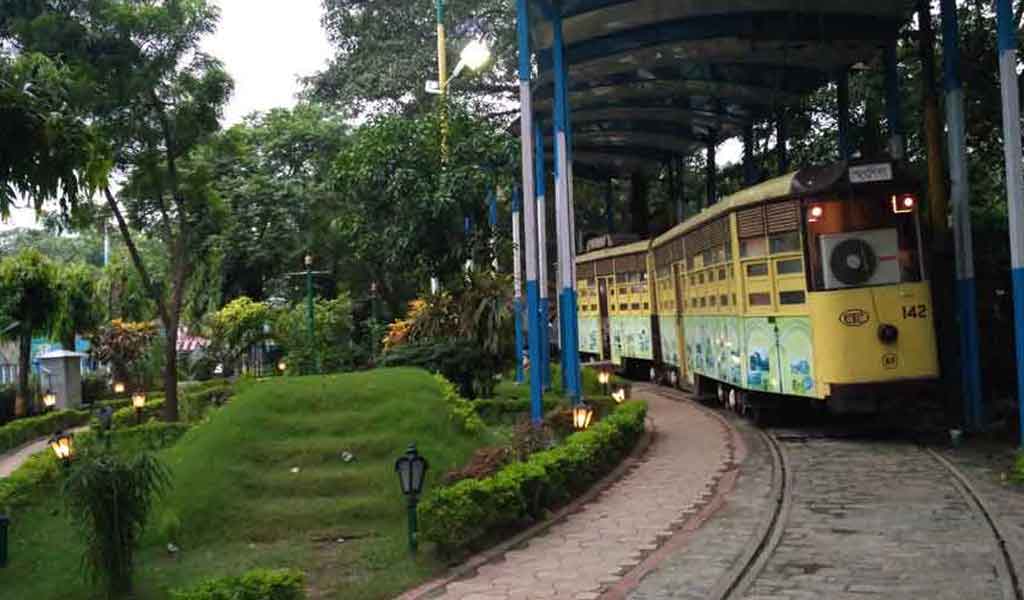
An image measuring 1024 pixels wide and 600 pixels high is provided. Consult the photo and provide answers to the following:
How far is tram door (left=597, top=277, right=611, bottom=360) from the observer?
25.9 meters

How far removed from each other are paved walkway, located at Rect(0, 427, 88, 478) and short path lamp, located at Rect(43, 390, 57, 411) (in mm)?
3637

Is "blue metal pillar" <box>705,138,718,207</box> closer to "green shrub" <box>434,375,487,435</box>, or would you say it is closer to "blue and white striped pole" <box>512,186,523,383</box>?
"blue and white striped pole" <box>512,186,523,383</box>

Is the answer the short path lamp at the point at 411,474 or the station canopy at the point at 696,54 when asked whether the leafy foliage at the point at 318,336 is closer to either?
the station canopy at the point at 696,54

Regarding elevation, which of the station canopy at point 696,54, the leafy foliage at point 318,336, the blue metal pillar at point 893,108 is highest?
the station canopy at point 696,54

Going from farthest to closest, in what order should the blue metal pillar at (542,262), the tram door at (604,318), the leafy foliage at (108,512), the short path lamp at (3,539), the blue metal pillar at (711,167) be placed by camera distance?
the tram door at (604,318), the blue metal pillar at (711,167), the blue metal pillar at (542,262), the short path lamp at (3,539), the leafy foliage at (108,512)

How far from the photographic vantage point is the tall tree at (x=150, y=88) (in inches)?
711

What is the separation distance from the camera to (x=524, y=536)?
908cm

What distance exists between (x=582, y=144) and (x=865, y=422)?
43.5 ft

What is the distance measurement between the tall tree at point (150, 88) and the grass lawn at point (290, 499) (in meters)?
8.20

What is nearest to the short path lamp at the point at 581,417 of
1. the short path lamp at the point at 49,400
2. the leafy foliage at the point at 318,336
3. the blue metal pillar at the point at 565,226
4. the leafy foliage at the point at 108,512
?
the blue metal pillar at the point at 565,226

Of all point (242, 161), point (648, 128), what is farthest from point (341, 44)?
point (648, 128)

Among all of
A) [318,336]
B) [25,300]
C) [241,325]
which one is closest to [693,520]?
[318,336]

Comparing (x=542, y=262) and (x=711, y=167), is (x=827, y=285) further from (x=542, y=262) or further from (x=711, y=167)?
(x=711, y=167)

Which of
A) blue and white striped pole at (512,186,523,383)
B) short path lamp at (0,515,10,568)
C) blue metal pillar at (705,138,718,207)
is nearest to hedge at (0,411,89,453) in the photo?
blue and white striped pole at (512,186,523,383)
